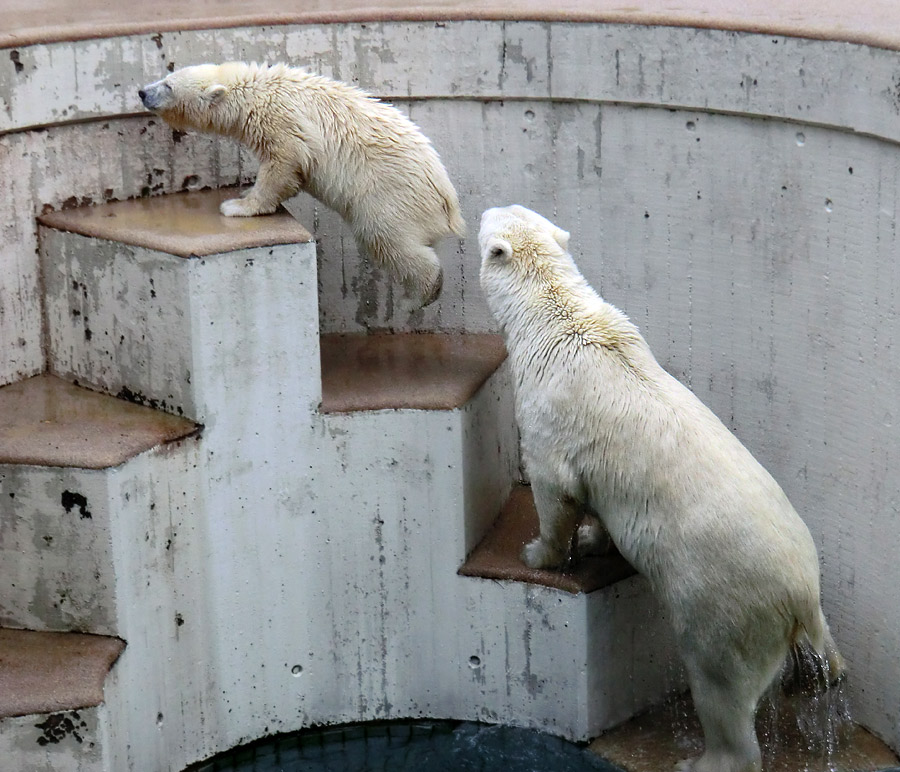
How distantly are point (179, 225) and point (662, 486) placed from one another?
210cm

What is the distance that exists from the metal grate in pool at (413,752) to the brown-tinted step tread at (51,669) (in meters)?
0.77

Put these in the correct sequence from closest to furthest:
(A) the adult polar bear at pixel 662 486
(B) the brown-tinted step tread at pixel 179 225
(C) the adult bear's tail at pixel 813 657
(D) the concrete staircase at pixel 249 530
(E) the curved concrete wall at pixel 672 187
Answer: (A) the adult polar bear at pixel 662 486, (C) the adult bear's tail at pixel 813 657, (D) the concrete staircase at pixel 249 530, (B) the brown-tinted step tread at pixel 179 225, (E) the curved concrete wall at pixel 672 187

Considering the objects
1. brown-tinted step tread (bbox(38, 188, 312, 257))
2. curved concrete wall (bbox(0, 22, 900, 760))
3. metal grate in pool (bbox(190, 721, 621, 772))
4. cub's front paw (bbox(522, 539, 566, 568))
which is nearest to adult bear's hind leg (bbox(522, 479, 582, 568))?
cub's front paw (bbox(522, 539, 566, 568))

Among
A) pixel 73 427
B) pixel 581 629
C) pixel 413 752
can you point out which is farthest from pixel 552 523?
pixel 73 427

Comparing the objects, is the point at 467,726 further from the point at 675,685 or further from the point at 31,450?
the point at 31,450

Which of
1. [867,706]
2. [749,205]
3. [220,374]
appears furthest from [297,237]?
[867,706]

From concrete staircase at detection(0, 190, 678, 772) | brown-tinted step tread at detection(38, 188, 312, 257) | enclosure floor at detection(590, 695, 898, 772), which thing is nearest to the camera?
concrete staircase at detection(0, 190, 678, 772)

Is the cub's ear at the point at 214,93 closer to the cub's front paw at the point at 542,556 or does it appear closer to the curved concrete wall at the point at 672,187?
the curved concrete wall at the point at 672,187

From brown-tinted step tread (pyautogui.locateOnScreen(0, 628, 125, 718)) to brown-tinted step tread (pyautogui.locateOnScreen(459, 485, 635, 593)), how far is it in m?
1.46

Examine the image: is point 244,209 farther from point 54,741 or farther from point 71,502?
point 54,741

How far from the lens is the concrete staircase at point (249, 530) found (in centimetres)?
561

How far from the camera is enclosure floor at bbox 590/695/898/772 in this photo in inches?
235

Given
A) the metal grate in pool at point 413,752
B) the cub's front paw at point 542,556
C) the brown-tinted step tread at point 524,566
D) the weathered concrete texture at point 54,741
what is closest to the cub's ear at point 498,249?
the cub's front paw at point 542,556

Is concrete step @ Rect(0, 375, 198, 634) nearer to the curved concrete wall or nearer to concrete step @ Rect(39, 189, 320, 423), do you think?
concrete step @ Rect(39, 189, 320, 423)
